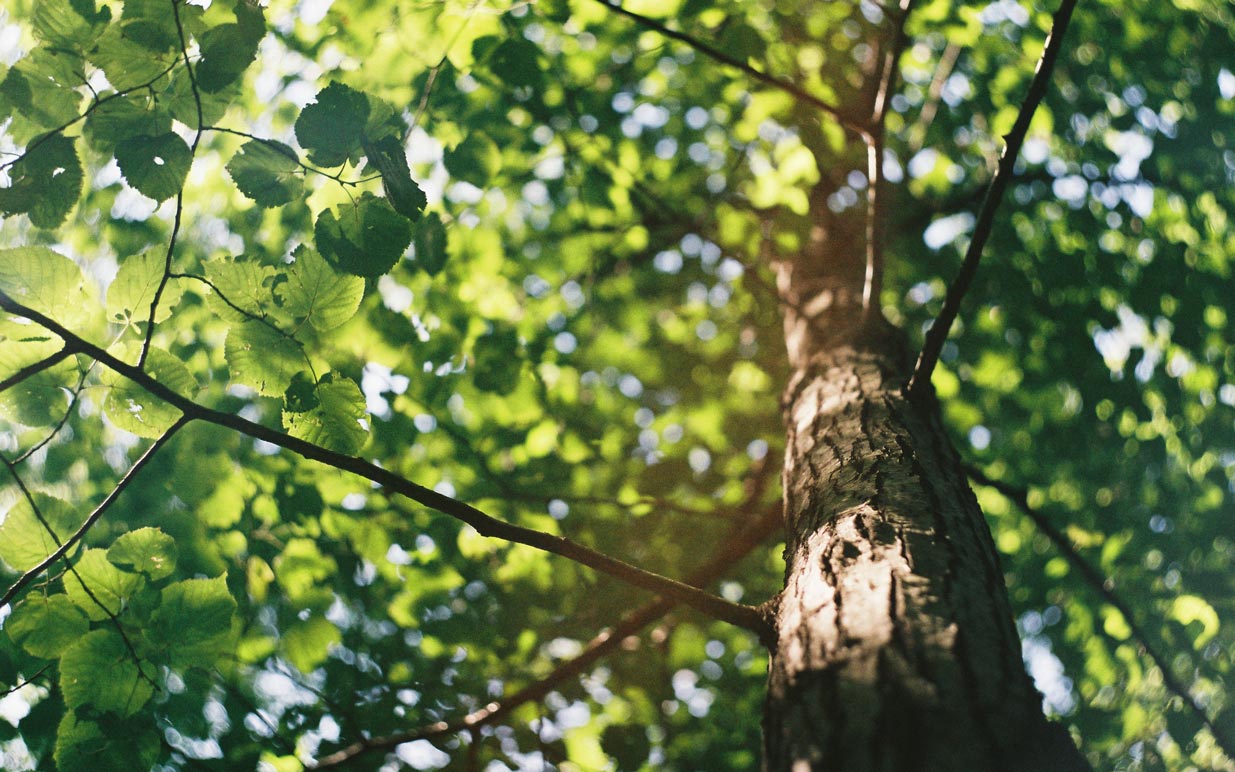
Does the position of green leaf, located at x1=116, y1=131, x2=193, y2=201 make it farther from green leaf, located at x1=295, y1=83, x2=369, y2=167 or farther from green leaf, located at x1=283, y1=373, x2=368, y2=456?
green leaf, located at x1=283, y1=373, x2=368, y2=456

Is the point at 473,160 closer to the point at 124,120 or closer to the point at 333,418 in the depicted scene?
the point at 124,120

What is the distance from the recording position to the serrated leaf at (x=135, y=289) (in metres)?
1.37

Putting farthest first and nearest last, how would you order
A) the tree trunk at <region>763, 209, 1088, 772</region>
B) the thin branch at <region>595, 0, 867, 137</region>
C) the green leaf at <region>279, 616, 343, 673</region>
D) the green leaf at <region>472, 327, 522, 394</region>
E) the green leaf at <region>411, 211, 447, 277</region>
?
the green leaf at <region>472, 327, 522, 394</region> → the green leaf at <region>279, 616, 343, 673</region> → the green leaf at <region>411, 211, 447, 277</region> → the thin branch at <region>595, 0, 867, 137</region> → the tree trunk at <region>763, 209, 1088, 772</region>

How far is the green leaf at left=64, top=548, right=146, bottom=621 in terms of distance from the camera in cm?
139

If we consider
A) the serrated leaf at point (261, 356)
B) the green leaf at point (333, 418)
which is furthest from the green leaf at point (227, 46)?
the green leaf at point (333, 418)

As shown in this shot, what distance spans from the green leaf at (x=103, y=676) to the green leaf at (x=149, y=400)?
1.32 feet

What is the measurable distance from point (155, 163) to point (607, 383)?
2.92m

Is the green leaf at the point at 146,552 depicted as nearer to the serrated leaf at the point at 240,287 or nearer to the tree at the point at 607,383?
the tree at the point at 607,383

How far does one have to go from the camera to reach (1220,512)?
3742 mm

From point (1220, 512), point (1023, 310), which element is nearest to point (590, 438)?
point (1023, 310)

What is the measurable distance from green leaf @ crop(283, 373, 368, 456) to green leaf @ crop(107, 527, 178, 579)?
0.40m

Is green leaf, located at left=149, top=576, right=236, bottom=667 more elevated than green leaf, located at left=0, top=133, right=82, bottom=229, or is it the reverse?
green leaf, located at left=0, top=133, right=82, bottom=229

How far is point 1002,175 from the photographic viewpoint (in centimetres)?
138

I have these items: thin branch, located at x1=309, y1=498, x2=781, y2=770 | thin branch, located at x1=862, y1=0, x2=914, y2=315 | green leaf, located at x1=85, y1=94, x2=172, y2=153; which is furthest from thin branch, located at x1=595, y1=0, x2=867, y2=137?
thin branch, located at x1=309, y1=498, x2=781, y2=770
